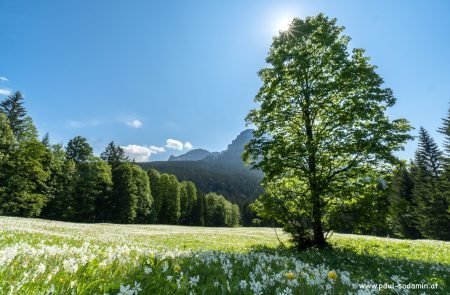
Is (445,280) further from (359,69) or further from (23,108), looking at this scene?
(23,108)

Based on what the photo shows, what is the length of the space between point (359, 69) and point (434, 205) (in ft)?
179

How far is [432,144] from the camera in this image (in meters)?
55.2

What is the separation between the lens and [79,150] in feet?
222

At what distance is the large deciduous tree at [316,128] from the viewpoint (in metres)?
12.9

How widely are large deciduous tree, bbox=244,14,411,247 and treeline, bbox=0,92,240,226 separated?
5047 cm

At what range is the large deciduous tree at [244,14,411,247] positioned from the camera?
12945mm

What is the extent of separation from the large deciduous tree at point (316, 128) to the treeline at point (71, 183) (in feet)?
166

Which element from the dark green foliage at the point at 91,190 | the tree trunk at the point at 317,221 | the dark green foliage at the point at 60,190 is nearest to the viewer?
the tree trunk at the point at 317,221

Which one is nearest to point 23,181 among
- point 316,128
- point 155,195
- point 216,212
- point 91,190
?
point 91,190

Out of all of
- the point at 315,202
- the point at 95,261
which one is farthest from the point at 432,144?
the point at 95,261

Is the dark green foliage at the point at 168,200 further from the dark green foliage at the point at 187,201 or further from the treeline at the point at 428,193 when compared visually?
the treeline at the point at 428,193

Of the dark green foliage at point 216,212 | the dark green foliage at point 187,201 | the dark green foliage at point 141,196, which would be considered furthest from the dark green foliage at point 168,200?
the dark green foliage at point 216,212

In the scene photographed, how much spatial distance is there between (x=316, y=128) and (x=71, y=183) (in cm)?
5860

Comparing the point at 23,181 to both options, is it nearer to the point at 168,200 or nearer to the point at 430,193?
the point at 168,200
